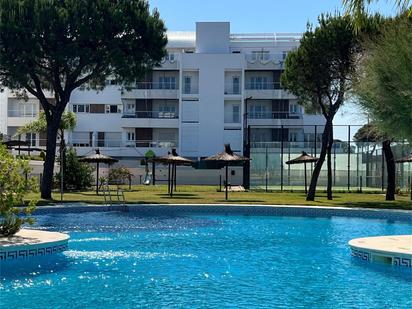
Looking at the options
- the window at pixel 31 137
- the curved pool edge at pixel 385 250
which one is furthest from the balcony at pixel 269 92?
the curved pool edge at pixel 385 250

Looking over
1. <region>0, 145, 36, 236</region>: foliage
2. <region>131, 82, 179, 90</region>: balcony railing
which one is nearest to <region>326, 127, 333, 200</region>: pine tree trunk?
<region>0, 145, 36, 236</region>: foliage

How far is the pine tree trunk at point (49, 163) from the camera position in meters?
24.7

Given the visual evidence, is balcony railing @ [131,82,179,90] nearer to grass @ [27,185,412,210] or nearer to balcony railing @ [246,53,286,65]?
balcony railing @ [246,53,286,65]

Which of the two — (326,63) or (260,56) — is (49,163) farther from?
(260,56)

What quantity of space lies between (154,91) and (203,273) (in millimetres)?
46703

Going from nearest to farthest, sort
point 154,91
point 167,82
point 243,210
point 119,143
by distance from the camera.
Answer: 1. point 243,210
2. point 154,91
3. point 119,143
4. point 167,82

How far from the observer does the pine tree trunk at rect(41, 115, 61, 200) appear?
24734 millimetres

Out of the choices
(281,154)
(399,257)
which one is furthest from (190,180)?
(399,257)

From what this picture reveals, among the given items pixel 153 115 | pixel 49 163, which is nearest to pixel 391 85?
pixel 49 163

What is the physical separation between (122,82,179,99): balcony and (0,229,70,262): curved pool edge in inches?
1734

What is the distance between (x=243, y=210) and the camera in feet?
69.0

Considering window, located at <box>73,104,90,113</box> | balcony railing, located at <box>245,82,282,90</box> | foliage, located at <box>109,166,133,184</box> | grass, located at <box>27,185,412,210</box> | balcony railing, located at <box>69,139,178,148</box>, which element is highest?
balcony railing, located at <box>245,82,282,90</box>

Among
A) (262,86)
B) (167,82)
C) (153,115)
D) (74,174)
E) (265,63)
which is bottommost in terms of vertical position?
(74,174)

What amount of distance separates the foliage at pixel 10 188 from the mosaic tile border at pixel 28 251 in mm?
736
